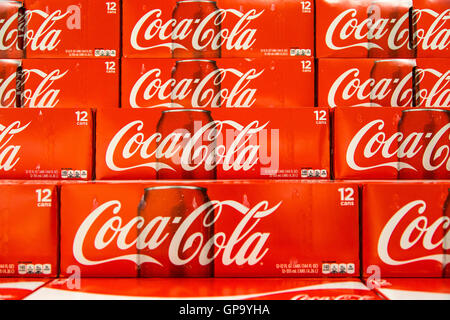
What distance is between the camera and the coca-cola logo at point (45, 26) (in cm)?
140

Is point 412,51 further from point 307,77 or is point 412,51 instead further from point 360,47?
point 307,77

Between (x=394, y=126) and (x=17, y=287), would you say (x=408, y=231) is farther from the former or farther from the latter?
(x=17, y=287)

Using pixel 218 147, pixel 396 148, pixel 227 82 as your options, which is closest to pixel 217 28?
pixel 227 82

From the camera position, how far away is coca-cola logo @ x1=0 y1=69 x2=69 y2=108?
135 cm

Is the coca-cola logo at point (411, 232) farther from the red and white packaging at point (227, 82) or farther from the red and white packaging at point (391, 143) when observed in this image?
the red and white packaging at point (227, 82)

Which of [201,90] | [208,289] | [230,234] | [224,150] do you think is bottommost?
[208,289]

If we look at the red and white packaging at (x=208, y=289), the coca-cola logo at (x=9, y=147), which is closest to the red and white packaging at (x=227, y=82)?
the coca-cola logo at (x=9, y=147)

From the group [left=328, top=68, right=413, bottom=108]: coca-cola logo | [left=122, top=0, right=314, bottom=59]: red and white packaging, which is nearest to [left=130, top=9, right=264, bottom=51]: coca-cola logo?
[left=122, top=0, right=314, bottom=59]: red and white packaging

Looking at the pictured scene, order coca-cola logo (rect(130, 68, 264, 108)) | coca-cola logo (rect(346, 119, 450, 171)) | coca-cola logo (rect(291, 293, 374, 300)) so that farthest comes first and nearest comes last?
coca-cola logo (rect(130, 68, 264, 108)) < coca-cola logo (rect(346, 119, 450, 171)) < coca-cola logo (rect(291, 293, 374, 300))

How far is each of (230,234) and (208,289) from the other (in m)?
0.15

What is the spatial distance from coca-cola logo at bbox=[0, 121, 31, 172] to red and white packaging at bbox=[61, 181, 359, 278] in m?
0.30

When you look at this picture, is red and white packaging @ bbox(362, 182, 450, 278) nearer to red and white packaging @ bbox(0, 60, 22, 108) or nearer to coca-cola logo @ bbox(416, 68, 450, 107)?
coca-cola logo @ bbox(416, 68, 450, 107)

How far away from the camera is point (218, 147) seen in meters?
1.13

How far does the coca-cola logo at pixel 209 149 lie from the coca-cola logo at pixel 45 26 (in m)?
0.56
